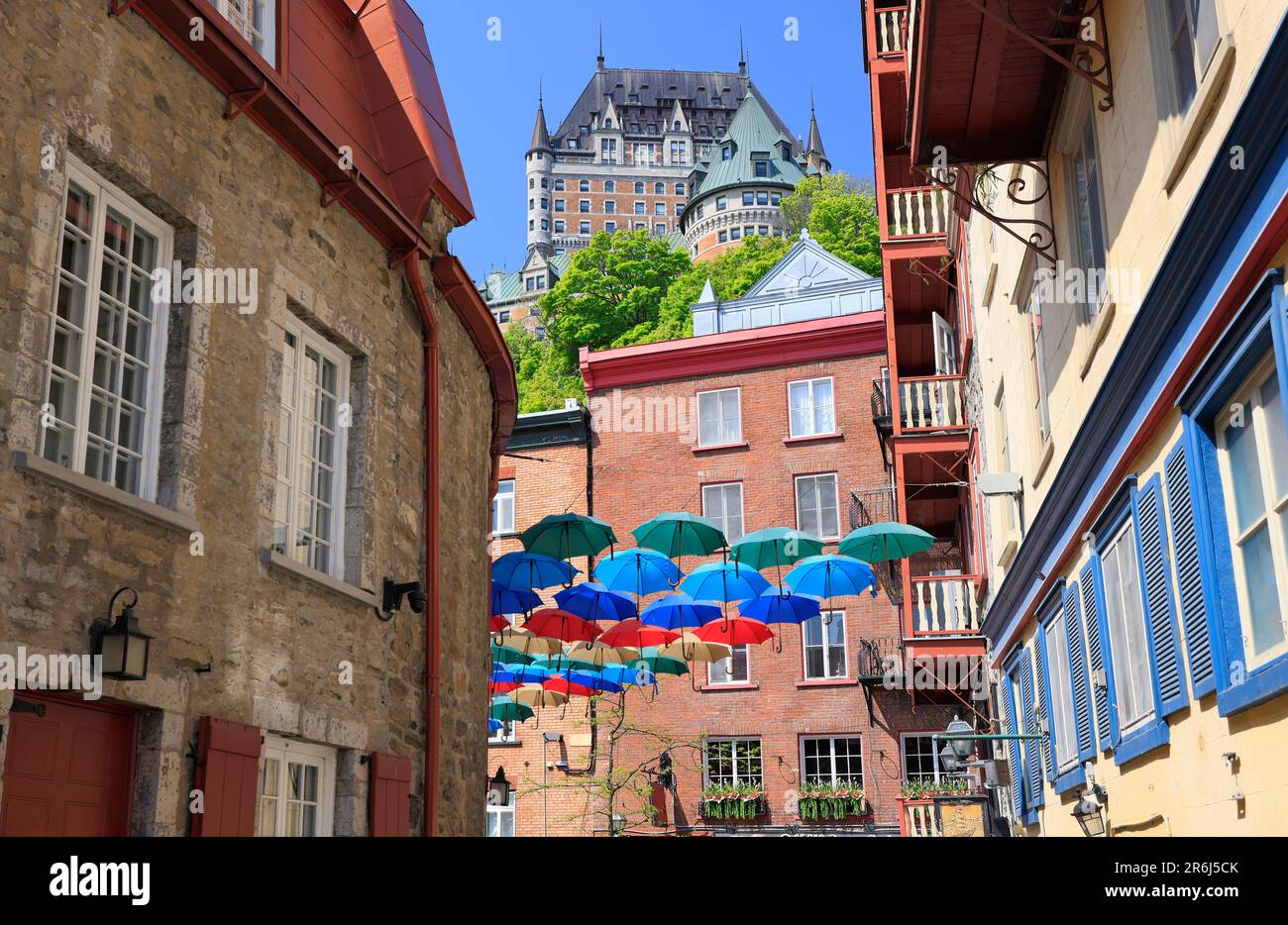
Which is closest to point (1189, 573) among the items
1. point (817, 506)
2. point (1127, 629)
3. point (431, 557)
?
point (1127, 629)

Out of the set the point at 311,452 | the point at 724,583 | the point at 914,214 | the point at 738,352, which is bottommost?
the point at 311,452

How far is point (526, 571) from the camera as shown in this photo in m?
17.8

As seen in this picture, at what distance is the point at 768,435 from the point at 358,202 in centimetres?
2047

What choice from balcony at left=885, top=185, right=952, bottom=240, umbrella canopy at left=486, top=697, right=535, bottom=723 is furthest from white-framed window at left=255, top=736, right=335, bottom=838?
balcony at left=885, top=185, right=952, bottom=240

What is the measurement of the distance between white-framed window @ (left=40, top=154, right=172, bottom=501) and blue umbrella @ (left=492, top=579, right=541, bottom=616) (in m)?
10.3

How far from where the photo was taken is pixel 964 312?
1912cm

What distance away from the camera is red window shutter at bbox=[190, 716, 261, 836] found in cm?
749

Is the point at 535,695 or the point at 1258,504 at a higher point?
the point at 535,695

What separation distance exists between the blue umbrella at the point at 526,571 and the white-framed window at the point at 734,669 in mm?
11597

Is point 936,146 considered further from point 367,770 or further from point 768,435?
point 768,435

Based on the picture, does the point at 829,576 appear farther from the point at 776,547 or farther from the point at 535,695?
the point at 535,695

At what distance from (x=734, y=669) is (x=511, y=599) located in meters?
11.6

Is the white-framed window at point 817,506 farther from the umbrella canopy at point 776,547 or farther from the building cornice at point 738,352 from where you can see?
the umbrella canopy at point 776,547
